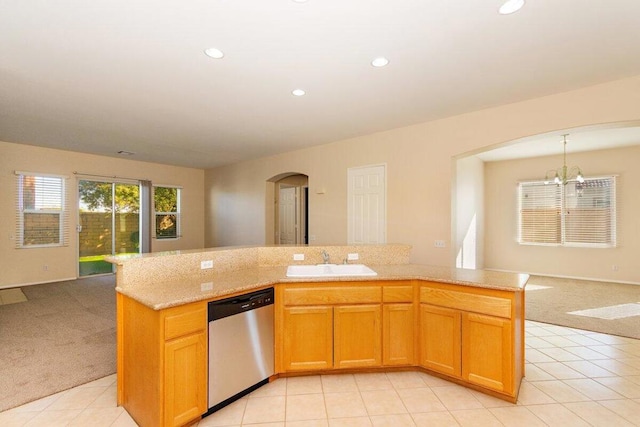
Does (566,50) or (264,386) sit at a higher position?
(566,50)

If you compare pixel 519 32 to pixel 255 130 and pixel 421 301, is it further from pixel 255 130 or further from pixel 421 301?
pixel 255 130

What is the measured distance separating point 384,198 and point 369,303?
255 cm

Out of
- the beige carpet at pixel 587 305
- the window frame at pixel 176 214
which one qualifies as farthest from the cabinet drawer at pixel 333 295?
the window frame at pixel 176 214

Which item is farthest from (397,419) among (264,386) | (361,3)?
(361,3)

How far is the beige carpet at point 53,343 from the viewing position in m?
2.48

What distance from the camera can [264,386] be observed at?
247 cm

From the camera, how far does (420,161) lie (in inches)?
175

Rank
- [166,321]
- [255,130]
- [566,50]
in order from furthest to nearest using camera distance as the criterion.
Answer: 1. [255,130]
2. [566,50]
3. [166,321]

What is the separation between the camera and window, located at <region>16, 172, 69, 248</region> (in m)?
5.73

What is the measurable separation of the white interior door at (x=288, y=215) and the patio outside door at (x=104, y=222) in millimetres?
3457

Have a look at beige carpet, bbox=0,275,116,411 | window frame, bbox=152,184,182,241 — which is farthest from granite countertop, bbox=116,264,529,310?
window frame, bbox=152,184,182,241

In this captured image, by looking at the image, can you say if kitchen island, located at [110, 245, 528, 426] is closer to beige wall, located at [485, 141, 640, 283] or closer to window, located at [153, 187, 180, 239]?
beige wall, located at [485, 141, 640, 283]

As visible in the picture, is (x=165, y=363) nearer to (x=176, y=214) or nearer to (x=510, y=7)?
(x=510, y=7)

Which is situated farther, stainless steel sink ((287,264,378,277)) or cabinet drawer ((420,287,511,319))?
stainless steel sink ((287,264,378,277))
